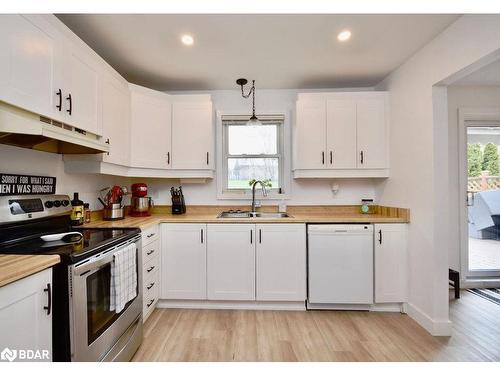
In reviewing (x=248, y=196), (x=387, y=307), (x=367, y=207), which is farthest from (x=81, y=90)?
(x=387, y=307)

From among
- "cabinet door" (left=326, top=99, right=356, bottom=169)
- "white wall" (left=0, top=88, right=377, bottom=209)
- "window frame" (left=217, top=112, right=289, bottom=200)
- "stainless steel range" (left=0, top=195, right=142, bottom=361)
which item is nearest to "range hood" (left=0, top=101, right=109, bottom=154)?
"stainless steel range" (left=0, top=195, right=142, bottom=361)

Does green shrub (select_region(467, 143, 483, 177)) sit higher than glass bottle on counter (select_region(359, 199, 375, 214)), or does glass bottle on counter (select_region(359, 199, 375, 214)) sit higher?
green shrub (select_region(467, 143, 483, 177))

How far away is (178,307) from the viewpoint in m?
2.49

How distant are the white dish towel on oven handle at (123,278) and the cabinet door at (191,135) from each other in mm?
1264

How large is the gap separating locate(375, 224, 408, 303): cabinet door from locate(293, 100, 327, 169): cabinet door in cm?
94

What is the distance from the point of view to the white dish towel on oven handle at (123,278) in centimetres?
148

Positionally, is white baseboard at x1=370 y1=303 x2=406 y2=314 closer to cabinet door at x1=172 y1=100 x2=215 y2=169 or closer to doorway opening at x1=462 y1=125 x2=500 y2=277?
doorway opening at x1=462 y1=125 x2=500 y2=277

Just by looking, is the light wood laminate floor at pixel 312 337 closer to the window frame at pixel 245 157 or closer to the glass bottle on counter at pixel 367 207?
the glass bottle on counter at pixel 367 207

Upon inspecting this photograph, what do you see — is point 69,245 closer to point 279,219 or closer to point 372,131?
point 279,219

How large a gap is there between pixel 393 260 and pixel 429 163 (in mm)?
988

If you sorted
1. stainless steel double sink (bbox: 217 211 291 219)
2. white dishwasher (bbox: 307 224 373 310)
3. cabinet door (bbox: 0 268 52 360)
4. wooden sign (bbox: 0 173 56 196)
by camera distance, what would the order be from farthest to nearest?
stainless steel double sink (bbox: 217 211 291 219) → white dishwasher (bbox: 307 224 373 310) → wooden sign (bbox: 0 173 56 196) → cabinet door (bbox: 0 268 52 360)

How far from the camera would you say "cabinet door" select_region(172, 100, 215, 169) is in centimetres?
276

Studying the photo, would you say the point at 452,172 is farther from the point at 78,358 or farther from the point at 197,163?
the point at 78,358

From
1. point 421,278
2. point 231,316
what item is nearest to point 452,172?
point 421,278
